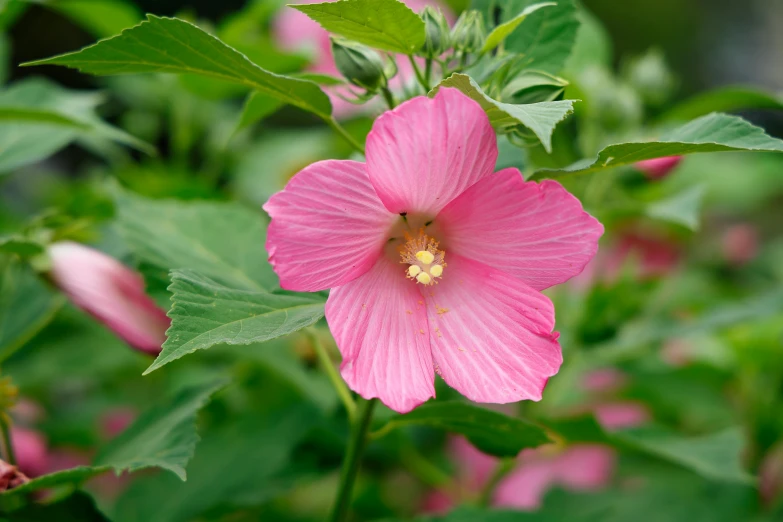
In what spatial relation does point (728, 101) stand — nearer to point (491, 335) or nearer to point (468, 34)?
point (468, 34)

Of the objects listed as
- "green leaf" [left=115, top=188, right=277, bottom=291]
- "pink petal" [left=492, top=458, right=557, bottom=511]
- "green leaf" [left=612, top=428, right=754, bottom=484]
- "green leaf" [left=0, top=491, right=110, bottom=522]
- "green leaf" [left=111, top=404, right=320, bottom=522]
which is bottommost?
"pink petal" [left=492, top=458, right=557, bottom=511]

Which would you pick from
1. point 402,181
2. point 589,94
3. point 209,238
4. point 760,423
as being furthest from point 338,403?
point 760,423

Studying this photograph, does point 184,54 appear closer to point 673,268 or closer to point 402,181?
point 402,181

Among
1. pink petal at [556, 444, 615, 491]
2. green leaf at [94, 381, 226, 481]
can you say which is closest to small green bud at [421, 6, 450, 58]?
green leaf at [94, 381, 226, 481]

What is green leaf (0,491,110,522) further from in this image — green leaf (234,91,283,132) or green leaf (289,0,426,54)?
green leaf (289,0,426,54)

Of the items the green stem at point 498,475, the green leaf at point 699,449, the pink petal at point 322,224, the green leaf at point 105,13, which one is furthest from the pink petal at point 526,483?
the green leaf at point 105,13

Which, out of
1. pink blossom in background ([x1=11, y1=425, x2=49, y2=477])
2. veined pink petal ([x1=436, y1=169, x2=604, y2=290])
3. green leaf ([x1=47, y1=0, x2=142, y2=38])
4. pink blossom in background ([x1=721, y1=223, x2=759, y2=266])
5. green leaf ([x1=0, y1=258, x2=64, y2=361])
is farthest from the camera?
pink blossom in background ([x1=721, y1=223, x2=759, y2=266])

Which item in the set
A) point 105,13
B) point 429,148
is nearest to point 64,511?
point 429,148
